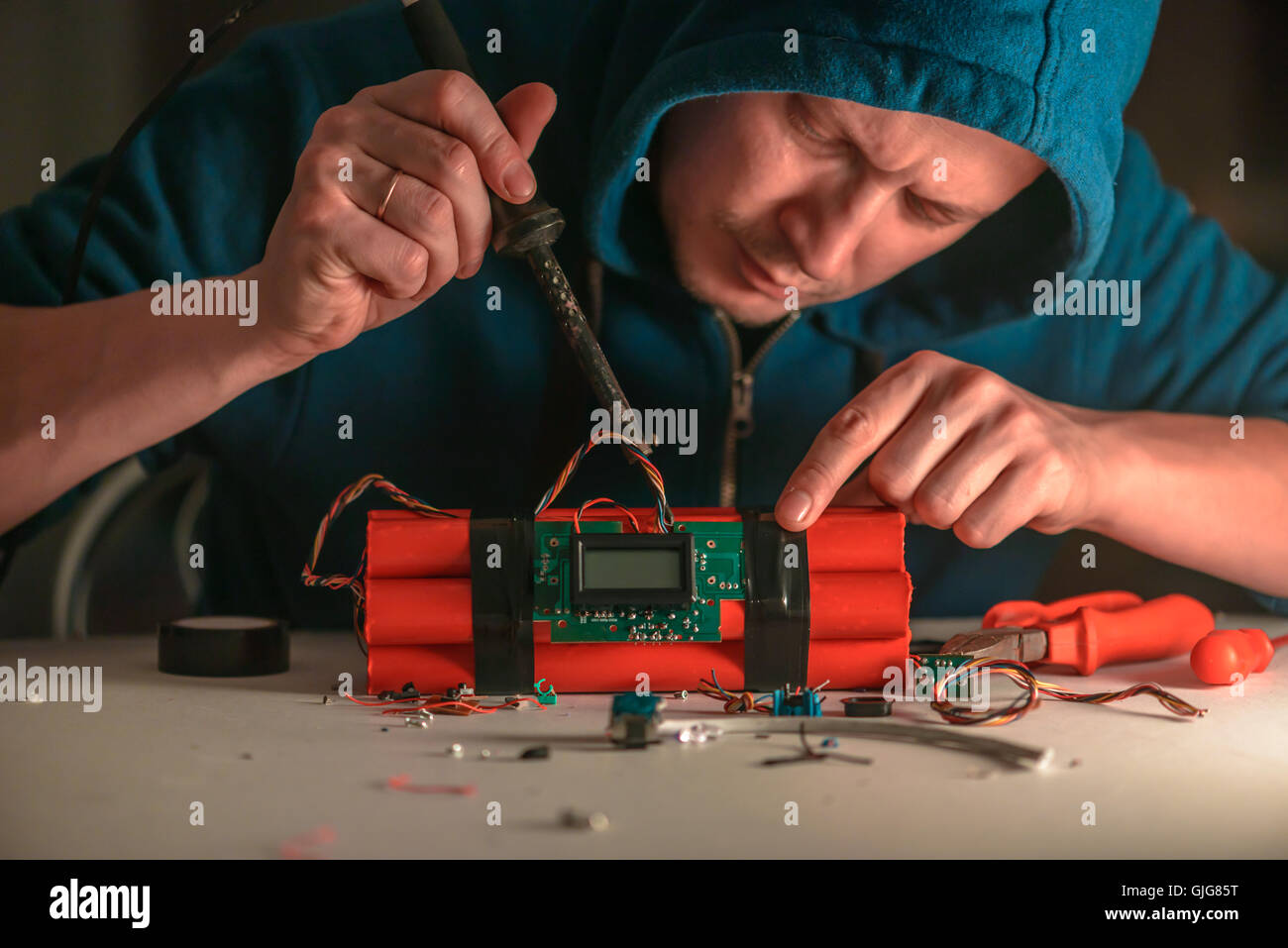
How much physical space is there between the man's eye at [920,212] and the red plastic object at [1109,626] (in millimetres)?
464

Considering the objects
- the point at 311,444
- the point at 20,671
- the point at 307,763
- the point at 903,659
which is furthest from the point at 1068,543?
the point at 20,671

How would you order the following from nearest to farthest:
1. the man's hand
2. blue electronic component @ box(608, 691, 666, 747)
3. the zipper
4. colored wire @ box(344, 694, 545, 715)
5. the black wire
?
blue electronic component @ box(608, 691, 666, 747), colored wire @ box(344, 694, 545, 715), the man's hand, the black wire, the zipper

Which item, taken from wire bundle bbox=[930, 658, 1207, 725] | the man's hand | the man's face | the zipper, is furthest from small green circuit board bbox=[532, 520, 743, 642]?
Result: the zipper

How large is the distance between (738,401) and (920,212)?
1.29 feet

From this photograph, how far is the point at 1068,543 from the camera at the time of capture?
1780mm

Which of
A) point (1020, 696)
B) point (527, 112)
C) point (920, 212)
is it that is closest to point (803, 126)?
point (920, 212)

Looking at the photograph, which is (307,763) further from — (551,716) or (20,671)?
(20,671)

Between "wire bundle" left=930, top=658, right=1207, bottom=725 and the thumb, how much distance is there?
2.17 ft

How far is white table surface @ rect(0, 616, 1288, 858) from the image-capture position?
61 cm

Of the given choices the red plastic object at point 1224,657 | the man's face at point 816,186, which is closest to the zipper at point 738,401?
the man's face at point 816,186

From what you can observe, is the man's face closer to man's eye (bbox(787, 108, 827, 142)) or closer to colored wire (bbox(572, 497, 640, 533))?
man's eye (bbox(787, 108, 827, 142))
